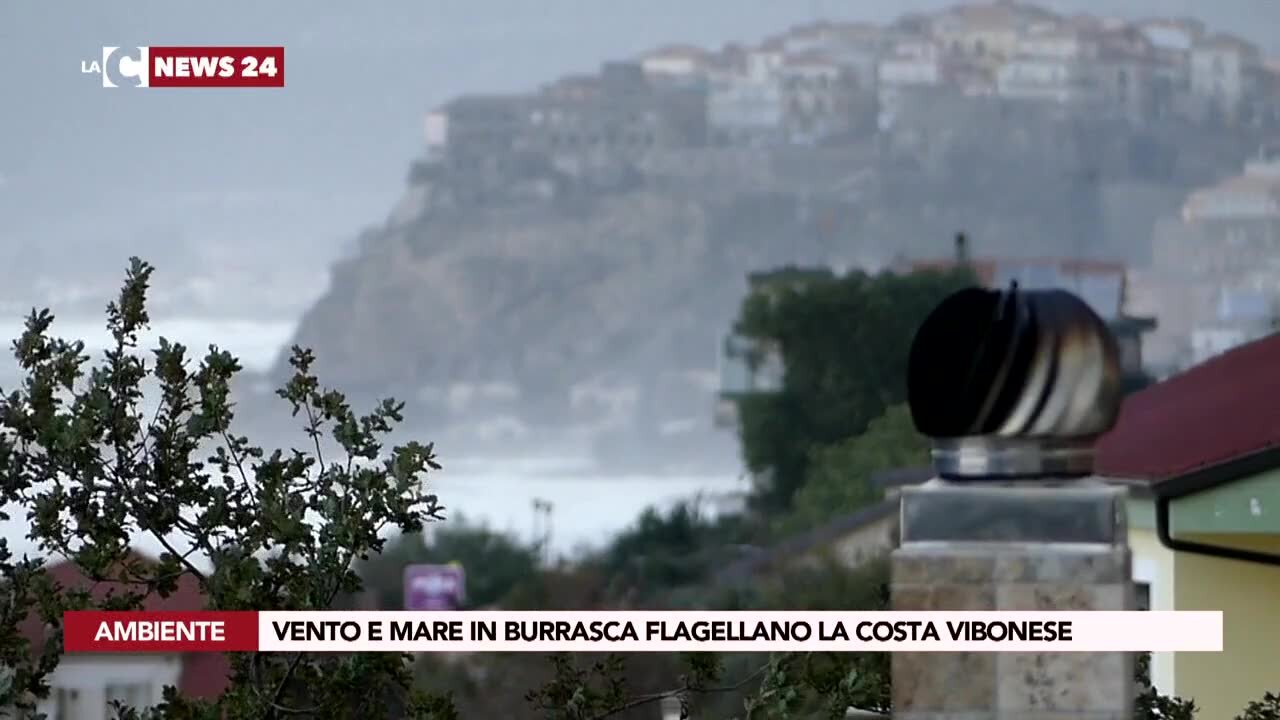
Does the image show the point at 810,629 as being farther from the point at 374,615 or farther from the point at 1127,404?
the point at 1127,404

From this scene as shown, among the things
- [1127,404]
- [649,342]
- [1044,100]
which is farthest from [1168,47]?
[1127,404]

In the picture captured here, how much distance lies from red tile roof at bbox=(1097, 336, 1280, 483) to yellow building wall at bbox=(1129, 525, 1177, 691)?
22 cm

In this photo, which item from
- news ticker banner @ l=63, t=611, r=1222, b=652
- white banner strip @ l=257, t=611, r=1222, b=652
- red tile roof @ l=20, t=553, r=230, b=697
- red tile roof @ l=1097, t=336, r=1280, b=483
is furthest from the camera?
red tile roof @ l=1097, t=336, r=1280, b=483

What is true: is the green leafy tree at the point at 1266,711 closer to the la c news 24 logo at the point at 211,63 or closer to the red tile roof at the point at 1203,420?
the red tile roof at the point at 1203,420

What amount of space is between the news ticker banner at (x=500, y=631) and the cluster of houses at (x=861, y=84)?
90.5 m

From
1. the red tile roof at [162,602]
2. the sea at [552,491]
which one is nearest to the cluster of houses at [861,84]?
the sea at [552,491]

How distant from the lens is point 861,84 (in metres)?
99.9

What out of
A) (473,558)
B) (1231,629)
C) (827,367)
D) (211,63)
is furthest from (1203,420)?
(827,367)

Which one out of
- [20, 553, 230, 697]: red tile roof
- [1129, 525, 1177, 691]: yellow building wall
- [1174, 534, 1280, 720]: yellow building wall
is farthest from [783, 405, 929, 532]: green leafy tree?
[20, 553, 230, 697]: red tile roof

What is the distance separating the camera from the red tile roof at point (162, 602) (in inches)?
170

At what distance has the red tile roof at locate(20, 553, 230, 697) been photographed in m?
4.33

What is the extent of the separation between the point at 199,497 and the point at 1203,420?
377 cm

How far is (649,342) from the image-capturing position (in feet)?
306

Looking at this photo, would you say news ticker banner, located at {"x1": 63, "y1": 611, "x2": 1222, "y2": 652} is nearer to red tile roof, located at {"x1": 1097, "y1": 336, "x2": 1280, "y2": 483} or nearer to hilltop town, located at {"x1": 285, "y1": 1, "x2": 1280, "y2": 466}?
red tile roof, located at {"x1": 1097, "y1": 336, "x2": 1280, "y2": 483}
